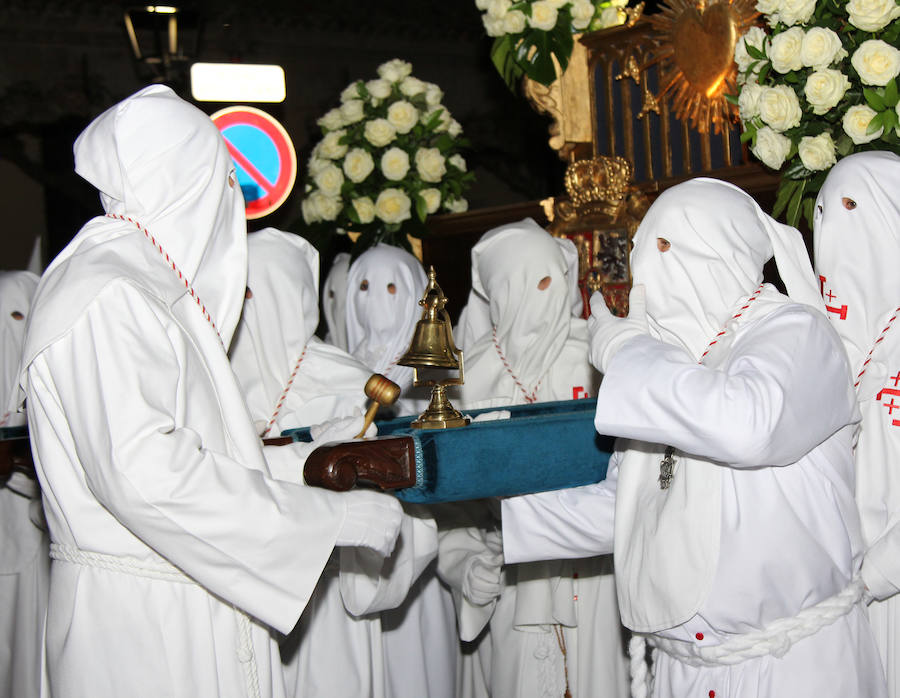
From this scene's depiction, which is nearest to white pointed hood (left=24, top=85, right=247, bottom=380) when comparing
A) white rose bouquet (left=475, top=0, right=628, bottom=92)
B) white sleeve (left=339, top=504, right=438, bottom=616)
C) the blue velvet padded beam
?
the blue velvet padded beam

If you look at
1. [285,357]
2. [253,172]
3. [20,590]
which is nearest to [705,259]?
[285,357]

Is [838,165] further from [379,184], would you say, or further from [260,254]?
[379,184]

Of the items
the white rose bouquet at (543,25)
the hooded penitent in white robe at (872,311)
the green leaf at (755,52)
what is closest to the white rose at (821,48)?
the green leaf at (755,52)

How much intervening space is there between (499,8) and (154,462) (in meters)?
4.31

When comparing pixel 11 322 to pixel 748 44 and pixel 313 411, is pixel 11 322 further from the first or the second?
pixel 748 44

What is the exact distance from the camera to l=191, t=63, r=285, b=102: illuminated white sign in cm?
989

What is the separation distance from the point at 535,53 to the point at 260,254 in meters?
2.22

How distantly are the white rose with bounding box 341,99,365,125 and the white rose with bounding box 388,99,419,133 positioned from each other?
0.21 m

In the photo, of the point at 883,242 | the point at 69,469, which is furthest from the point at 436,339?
the point at 883,242

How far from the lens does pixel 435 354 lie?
3121mm

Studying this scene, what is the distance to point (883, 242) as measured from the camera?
135 inches

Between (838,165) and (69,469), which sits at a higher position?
(838,165)

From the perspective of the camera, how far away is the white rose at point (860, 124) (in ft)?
12.7

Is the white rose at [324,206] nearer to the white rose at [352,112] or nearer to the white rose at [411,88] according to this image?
the white rose at [352,112]
